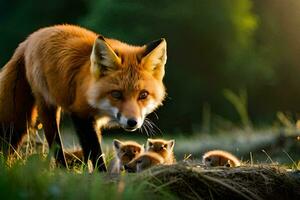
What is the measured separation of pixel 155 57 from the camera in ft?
25.8

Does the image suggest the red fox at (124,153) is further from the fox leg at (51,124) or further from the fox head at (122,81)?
the fox head at (122,81)

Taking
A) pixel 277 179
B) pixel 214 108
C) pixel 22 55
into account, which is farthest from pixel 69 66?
pixel 214 108

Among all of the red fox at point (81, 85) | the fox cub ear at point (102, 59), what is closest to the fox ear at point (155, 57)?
the red fox at point (81, 85)

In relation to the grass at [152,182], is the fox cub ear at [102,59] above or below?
above

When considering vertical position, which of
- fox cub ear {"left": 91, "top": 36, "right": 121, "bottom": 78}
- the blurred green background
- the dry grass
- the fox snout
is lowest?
the blurred green background

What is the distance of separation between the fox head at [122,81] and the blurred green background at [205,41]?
591 inches

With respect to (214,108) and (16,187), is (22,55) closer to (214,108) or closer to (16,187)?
(16,187)

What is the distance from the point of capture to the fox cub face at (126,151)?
28.1ft

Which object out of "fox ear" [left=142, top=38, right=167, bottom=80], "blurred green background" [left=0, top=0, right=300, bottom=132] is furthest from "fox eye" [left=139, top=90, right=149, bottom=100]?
"blurred green background" [left=0, top=0, right=300, bottom=132]

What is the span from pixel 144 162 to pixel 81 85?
39.4 inches

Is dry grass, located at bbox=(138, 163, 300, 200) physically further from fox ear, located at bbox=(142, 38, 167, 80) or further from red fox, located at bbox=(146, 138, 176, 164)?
red fox, located at bbox=(146, 138, 176, 164)

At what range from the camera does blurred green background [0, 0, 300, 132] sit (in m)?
23.4

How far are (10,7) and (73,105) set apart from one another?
17874 millimetres

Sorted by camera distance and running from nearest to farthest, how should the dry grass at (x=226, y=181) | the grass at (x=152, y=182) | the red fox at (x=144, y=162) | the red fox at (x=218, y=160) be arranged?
the grass at (x=152, y=182) < the dry grass at (x=226, y=181) < the red fox at (x=144, y=162) < the red fox at (x=218, y=160)
